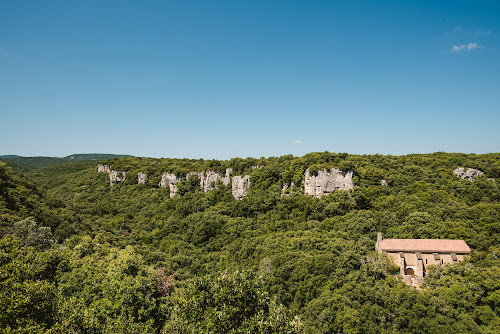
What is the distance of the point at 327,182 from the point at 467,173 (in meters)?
27.5

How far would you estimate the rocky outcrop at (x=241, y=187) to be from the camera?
7281 centimetres

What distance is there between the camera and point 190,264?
164 feet

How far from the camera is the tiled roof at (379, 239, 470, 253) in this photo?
36.3 meters

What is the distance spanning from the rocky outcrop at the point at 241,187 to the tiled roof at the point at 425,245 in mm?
38135

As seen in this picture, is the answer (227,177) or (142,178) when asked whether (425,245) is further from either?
(142,178)

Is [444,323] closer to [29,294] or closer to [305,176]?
[29,294]

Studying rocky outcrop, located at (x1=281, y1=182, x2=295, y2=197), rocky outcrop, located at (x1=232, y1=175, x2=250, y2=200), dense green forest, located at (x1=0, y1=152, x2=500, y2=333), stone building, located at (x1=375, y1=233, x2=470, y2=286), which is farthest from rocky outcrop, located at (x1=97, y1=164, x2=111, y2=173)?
stone building, located at (x1=375, y1=233, x2=470, y2=286)

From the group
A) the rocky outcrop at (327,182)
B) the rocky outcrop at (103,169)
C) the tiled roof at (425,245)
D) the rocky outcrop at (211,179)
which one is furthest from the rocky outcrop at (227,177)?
the rocky outcrop at (103,169)

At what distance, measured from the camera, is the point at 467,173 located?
57.2 m

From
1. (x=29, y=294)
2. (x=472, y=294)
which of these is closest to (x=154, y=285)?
(x=29, y=294)

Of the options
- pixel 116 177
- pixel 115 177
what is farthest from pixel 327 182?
pixel 115 177

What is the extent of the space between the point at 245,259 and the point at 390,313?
25119 millimetres

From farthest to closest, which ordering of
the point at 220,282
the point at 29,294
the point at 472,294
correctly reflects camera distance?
the point at 472,294, the point at 220,282, the point at 29,294

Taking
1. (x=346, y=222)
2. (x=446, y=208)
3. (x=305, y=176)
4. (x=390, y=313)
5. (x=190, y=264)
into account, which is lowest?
(x=190, y=264)
